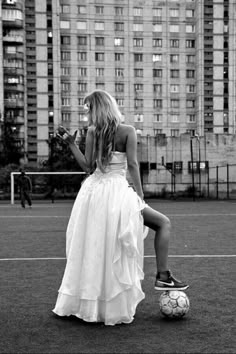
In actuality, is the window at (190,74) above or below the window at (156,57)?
below

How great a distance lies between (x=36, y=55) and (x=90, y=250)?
3501 inches

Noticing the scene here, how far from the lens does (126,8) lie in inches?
3605

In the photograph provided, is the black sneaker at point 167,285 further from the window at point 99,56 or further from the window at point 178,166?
the window at point 99,56

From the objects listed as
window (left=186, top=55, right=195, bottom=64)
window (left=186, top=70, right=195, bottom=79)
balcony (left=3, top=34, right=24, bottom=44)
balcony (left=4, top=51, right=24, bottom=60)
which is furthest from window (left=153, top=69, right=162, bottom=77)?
balcony (left=3, top=34, right=24, bottom=44)

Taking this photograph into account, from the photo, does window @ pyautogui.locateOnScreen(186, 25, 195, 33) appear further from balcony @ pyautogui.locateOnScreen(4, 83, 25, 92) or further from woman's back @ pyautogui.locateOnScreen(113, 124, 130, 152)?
woman's back @ pyautogui.locateOnScreen(113, 124, 130, 152)

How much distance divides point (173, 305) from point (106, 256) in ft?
2.55

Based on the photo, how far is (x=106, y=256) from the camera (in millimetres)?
4746

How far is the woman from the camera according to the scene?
467 centimetres

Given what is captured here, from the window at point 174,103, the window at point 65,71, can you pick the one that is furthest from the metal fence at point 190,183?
the window at point 65,71

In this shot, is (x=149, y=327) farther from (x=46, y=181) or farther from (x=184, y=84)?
(x=184, y=84)

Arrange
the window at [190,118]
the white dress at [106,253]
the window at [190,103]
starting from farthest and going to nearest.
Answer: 1. the window at [190,118]
2. the window at [190,103]
3. the white dress at [106,253]

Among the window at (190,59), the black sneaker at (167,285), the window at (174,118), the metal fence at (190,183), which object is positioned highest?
the window at (190,59)

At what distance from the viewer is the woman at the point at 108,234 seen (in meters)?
4.67

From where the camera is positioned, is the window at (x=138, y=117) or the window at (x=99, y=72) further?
the window at (x=138, y=117)
